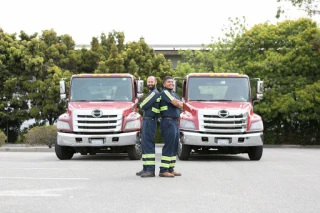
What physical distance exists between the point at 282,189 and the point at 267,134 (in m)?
31.4

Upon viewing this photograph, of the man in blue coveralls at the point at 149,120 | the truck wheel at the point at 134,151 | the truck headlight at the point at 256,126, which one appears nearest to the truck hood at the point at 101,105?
the truck wheel at the point at 134,151

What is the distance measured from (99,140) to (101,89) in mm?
1968

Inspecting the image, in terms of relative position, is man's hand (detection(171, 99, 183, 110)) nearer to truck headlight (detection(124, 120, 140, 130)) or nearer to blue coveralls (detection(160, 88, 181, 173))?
blue coveralls (detection(160, 88, 181, 173))

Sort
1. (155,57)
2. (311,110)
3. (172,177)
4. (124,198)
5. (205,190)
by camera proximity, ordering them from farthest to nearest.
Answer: (155,57) → (311,110) → (172,177) → (205,190) → (124,198)

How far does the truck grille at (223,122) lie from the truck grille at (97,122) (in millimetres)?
2347

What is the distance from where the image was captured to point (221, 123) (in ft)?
65.2

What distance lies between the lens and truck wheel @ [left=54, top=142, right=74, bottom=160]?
2072 cm

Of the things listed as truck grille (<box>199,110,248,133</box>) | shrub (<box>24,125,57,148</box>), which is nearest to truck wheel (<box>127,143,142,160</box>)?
truck grille (<box>199,110,248,133</box>)

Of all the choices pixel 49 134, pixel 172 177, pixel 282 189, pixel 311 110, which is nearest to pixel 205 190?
pixel 282 189

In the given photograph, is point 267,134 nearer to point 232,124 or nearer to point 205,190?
point 232,124

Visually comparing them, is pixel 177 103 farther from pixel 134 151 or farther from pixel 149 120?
pixel 134 151

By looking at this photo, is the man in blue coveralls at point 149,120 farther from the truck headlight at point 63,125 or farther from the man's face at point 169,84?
the truck headlight at point 63,125

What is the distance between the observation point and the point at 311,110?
4075 cm

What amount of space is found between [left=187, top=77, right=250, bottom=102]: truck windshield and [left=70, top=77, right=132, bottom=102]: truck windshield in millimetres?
1907
